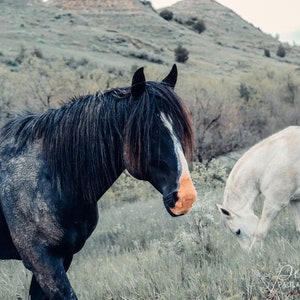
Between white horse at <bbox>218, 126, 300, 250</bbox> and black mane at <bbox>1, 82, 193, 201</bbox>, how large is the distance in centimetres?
374

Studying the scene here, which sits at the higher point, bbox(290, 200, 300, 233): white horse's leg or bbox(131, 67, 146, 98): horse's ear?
bbox(131, 67, 146, 98): horse's ear

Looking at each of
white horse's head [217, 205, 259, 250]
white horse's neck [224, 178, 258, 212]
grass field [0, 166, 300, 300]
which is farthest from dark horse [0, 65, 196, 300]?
white horse's neck [224, 178, 258, 212]

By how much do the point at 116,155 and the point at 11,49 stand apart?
35836 mm

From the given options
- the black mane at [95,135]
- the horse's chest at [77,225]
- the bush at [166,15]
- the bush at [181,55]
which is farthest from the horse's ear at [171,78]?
the bush at [166,15]

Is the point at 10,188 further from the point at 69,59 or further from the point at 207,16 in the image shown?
the point at 207,16

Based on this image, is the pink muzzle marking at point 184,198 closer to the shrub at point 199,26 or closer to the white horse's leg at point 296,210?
the white horse's leg at point 296,210

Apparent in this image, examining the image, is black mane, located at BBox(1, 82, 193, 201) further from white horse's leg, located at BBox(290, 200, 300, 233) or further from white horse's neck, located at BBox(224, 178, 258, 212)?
white horse's leg, located at BBox(290, 200, 300, 233)

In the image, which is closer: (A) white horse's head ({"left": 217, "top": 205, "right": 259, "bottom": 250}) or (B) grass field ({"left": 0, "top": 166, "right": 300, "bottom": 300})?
(B) grass field ({"left": 0, "top": 166, "right": 300, "bottom": 300})

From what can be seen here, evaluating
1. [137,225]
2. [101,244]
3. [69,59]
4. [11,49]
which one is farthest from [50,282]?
[11,49]

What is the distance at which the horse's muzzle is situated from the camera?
299cm

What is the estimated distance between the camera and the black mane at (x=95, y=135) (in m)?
3.29

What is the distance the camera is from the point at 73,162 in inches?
140

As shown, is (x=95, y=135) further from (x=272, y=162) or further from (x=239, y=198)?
(x=239, y=198)

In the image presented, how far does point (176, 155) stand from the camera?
3.11 m
